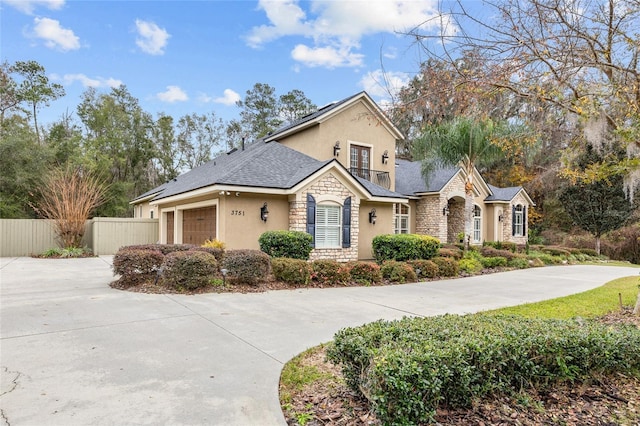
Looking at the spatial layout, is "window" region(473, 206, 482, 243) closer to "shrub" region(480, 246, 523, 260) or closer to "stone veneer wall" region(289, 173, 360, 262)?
"shrub" region(480, 246, 523, 260)

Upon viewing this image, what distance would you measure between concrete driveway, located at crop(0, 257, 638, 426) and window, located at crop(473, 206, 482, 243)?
13.0m

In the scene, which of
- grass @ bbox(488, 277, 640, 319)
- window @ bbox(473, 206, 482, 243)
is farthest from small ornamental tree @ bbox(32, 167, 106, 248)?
window @ bbox(473, 206, 482, 243)

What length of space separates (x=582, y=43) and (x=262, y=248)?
892cm

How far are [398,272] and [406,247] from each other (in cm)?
303

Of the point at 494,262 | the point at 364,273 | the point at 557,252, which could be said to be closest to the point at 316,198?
the point at 364,273

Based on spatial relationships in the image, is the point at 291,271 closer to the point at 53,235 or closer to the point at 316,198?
the point at 316,198

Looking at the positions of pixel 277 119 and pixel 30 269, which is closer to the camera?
pixel 30 269

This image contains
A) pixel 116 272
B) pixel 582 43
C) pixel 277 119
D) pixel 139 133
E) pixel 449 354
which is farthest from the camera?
pixel 277 119

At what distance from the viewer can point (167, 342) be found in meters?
4.64

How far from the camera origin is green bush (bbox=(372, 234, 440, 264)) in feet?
42.6

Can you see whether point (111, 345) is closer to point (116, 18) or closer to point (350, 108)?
point (116, 18)

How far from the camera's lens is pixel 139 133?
32.2 meters

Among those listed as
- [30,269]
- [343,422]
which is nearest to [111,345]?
[343,422]

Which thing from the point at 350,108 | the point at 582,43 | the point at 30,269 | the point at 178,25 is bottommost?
the point at 30,269
